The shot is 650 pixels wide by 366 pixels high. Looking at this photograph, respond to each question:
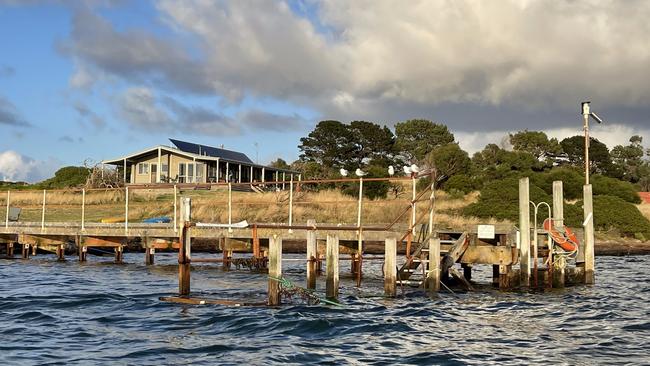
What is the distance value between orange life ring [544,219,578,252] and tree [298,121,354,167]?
210 feet

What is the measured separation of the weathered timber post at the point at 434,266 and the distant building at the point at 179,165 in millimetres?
43950

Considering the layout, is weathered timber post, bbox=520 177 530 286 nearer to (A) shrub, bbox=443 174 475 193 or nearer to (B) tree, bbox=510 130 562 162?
(A) shrub, bbox=443 174 475 193

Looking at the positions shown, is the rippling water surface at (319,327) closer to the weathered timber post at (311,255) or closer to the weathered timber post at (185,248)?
the weathered timber post at (185,248)

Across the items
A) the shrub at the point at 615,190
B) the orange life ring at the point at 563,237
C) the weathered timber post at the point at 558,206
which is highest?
the shrub at the point at 615,190

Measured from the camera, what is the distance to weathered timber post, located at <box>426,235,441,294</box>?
21062 mm

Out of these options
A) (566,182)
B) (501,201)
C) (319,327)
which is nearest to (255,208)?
(501,201)

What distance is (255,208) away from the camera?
4497 cm

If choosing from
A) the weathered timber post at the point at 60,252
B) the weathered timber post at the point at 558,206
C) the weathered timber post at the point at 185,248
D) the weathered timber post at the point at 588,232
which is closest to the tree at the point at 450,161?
the weathered timber post at the point at 60,252

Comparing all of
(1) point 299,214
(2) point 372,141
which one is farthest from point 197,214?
(2) point 372,141

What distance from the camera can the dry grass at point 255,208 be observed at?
141ft

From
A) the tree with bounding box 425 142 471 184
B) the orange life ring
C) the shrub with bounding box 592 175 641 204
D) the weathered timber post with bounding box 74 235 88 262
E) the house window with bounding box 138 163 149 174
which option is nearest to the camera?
the orange life ring

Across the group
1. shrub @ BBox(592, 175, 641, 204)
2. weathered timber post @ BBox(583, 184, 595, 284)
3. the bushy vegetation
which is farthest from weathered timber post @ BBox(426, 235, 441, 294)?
the bushy vegetation

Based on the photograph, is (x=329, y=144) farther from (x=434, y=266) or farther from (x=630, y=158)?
(x=434, y=266)

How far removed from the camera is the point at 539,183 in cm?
5869
